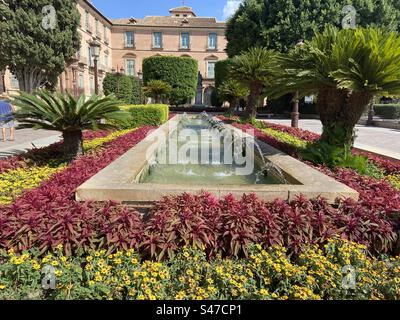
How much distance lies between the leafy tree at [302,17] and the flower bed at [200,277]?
27402mm

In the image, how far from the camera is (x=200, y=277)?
2.57 meters

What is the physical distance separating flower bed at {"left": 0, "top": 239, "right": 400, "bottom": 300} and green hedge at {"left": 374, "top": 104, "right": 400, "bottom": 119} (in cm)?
2771

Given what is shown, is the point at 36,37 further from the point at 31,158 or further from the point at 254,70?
the point at 31,158

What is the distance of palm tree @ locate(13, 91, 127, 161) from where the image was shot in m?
5.42

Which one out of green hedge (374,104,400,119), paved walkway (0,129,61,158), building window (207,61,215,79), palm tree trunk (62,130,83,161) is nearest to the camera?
palm tree trunk (62,130,83,161)

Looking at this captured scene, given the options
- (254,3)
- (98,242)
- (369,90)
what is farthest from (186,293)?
(254,3)

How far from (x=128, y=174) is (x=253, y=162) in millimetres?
3641

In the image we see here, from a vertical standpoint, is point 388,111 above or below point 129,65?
below

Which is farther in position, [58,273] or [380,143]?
[380,143]

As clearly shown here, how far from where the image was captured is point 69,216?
116 inches

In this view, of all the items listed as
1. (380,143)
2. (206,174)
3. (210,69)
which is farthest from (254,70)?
(210,69)

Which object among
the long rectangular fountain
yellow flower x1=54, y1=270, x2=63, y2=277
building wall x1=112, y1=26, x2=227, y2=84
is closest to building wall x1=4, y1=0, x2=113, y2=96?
building wall x1=112, y1=26, x2=227, y2=84

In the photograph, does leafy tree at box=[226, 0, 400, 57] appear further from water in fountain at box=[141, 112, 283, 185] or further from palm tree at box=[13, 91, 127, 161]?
palm tree at box=[13, 91, 127, 161]

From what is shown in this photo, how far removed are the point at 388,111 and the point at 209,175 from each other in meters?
27.3
